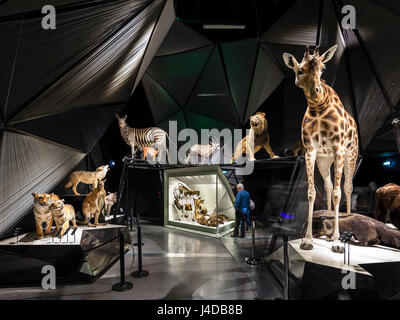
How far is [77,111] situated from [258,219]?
7554mm

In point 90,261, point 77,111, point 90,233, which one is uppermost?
point 77,111

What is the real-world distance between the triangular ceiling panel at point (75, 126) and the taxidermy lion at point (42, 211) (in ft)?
5.18

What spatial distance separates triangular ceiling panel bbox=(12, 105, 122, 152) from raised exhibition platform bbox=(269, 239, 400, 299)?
5.76 m

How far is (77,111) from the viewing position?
555 centimetres

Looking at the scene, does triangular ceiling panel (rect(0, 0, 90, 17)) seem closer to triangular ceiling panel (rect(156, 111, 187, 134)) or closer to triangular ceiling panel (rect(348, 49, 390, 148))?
triangular ceiling panel (rect(348, 49, 390, 148))

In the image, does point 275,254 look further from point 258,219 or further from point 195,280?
point 258,219

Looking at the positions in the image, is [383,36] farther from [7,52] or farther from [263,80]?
[7,52]

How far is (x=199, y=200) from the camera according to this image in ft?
24.4

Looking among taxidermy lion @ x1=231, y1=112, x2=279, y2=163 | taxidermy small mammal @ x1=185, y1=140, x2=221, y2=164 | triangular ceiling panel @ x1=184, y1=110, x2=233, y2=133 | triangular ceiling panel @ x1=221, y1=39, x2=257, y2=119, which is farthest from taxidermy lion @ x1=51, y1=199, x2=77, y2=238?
triangular ceiling panel @ x1=221, y1=39, x2=257, y2=119

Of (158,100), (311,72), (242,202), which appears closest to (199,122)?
(158,100)

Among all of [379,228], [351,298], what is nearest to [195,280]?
[351,298]

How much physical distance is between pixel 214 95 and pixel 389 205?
7.59 meters

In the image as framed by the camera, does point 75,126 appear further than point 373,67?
Yes

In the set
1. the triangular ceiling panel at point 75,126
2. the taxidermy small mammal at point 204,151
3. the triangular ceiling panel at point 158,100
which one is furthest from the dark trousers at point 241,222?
the triangular ceiling panel at point 158,100
